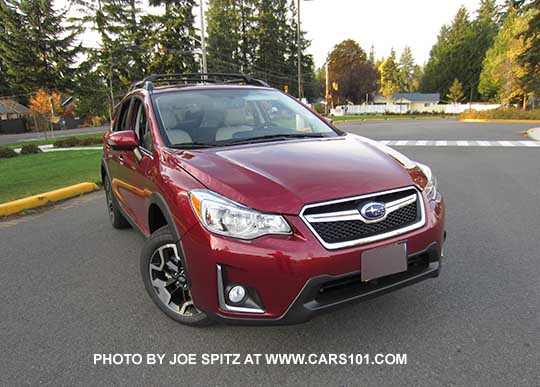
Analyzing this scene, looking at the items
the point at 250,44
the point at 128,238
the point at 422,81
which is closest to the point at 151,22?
the point at 250,44

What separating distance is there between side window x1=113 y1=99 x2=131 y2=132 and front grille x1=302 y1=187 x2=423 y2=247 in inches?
112

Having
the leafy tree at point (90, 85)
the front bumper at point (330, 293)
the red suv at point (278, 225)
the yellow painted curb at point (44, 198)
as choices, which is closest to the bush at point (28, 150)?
the yellow painted curb at point (44, 198)

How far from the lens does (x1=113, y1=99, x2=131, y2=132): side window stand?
14.2 feet

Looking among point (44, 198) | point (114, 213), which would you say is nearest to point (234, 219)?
point (114, 213)

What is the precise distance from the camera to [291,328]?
274 centimetres

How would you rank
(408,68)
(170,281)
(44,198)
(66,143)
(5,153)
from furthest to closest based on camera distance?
(408,68)
(66,143)
(5,153)
(44,198)
(170,281)

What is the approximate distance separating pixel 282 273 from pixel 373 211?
2.11 ft

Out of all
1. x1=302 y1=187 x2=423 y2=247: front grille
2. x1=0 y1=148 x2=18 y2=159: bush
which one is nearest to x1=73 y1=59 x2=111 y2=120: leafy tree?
x1=0 y1=148 x2=18 y2=159: bush

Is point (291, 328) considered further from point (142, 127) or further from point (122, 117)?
point (122, 117)

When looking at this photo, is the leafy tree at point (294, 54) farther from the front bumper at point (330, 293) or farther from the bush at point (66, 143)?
the front bumper at point (330, 293)

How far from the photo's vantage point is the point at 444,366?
2301 mm

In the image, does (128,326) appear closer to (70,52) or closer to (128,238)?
(128,238)

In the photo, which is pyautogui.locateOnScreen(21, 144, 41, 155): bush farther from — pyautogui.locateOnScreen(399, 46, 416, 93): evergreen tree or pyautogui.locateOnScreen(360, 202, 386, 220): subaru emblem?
pyautogui.locateOnScreen(399, 46, 416, 93): evergreen tree

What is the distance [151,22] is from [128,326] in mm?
46347
